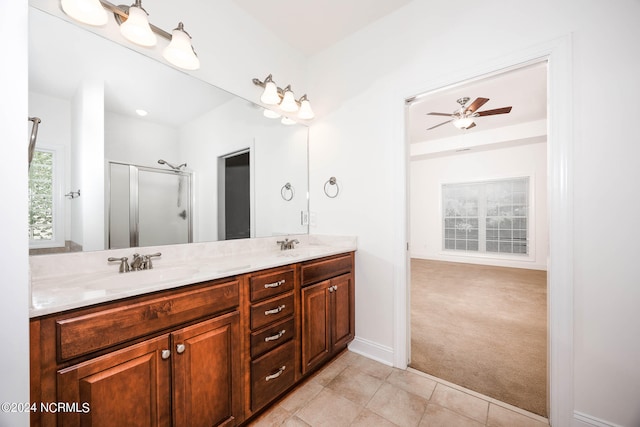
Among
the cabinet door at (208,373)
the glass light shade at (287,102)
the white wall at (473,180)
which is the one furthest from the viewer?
the white wall at (473,180)

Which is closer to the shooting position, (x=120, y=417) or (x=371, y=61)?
(x=120, y=417)

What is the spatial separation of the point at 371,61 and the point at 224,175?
1.59 m

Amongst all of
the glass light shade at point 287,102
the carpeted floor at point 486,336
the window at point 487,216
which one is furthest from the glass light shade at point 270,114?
the window at point 487,216

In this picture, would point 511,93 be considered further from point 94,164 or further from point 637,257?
point 94,164

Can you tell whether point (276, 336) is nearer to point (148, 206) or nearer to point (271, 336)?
point (271, 336)

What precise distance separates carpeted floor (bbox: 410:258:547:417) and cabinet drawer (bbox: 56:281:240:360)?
1.71m

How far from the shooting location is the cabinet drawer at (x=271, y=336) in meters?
1.30

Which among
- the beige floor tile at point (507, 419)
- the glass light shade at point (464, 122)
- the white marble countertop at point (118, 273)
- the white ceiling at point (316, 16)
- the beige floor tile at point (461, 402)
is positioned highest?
the white ceiling at point (316, 16)

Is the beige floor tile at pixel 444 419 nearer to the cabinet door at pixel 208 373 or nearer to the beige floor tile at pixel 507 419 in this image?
the beige floor tile at pixel 507 419

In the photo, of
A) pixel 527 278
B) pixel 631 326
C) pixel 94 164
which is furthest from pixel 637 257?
pixel 527 278

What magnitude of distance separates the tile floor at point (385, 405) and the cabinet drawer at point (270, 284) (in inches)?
28.6

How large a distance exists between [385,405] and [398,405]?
8 centimetres

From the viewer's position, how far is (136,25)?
4.22 ft

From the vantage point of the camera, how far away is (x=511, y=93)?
3.44 meters
